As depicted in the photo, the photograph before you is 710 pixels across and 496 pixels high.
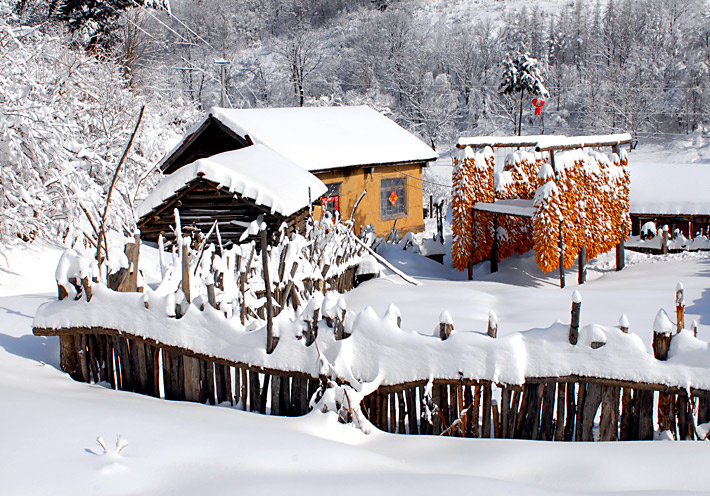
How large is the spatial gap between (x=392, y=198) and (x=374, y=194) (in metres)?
1.02

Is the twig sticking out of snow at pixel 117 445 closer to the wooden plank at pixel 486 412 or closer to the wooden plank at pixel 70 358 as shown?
the wooden plank at pixel 70 358

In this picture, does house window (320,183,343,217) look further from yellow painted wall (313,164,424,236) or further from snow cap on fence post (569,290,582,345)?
snow cap on fence post (569,290,582,345)

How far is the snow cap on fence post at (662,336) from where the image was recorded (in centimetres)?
443

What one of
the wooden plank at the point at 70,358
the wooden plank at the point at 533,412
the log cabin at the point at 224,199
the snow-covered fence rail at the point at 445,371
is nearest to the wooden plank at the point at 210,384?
the snow-covered fence rail at the point at 445,371

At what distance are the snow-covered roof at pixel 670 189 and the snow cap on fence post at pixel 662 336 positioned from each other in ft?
54.2

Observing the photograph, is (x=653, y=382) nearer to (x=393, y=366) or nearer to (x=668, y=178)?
(x=393, y=366)

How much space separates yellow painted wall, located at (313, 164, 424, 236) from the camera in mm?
22594

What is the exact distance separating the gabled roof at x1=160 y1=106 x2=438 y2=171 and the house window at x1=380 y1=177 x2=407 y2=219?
1214 millimetres

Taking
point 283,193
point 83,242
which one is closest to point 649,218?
point 283,193

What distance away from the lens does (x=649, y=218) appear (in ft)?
65.2

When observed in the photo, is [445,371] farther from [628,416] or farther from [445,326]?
[628,416]

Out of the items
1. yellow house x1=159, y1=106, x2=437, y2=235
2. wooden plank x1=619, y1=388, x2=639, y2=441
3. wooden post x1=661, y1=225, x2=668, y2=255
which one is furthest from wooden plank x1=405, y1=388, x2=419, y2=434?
wooden post x1=661, y1=225, x2=668, y2=255

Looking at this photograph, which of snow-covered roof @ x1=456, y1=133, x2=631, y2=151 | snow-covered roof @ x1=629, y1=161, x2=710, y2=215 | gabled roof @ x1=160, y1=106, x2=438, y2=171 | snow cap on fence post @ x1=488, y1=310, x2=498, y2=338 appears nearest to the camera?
snow cap on fence post @ x1=488, y1=310, x2=498, y2=338

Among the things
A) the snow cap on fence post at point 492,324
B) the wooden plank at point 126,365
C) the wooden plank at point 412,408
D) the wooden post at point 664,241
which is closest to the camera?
the snow cap on fence post at point 492,324
